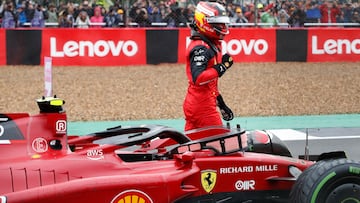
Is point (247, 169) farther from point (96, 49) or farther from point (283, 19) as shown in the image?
point (283, 19)

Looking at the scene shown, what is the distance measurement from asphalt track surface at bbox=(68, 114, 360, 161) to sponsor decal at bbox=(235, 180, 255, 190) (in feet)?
11.7

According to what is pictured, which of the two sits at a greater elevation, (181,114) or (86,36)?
(86,36)

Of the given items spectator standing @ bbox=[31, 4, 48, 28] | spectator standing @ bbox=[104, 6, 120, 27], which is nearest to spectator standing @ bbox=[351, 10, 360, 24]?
spectator standing @ bbox=[104, 6, 120, 27]

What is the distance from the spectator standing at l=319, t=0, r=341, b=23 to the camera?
1916cm

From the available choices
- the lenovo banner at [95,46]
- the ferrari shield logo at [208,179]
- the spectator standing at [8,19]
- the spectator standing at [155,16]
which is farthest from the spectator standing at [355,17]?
the ferrari shield logo at [208,179]

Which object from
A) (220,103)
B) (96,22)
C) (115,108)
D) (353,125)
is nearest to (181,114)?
(115,108)

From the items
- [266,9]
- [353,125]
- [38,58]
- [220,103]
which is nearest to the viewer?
[220,103]

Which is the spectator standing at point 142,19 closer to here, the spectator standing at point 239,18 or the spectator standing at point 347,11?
the spectator standing at point 239,18

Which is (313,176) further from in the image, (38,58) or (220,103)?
(38,58)

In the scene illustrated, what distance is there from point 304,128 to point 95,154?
6150mm

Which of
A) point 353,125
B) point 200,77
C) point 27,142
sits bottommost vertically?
point 353,125

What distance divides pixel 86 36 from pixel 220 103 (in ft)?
36.6

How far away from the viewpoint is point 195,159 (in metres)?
5.20

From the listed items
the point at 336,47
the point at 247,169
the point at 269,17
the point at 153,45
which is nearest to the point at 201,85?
the point at 247,169
